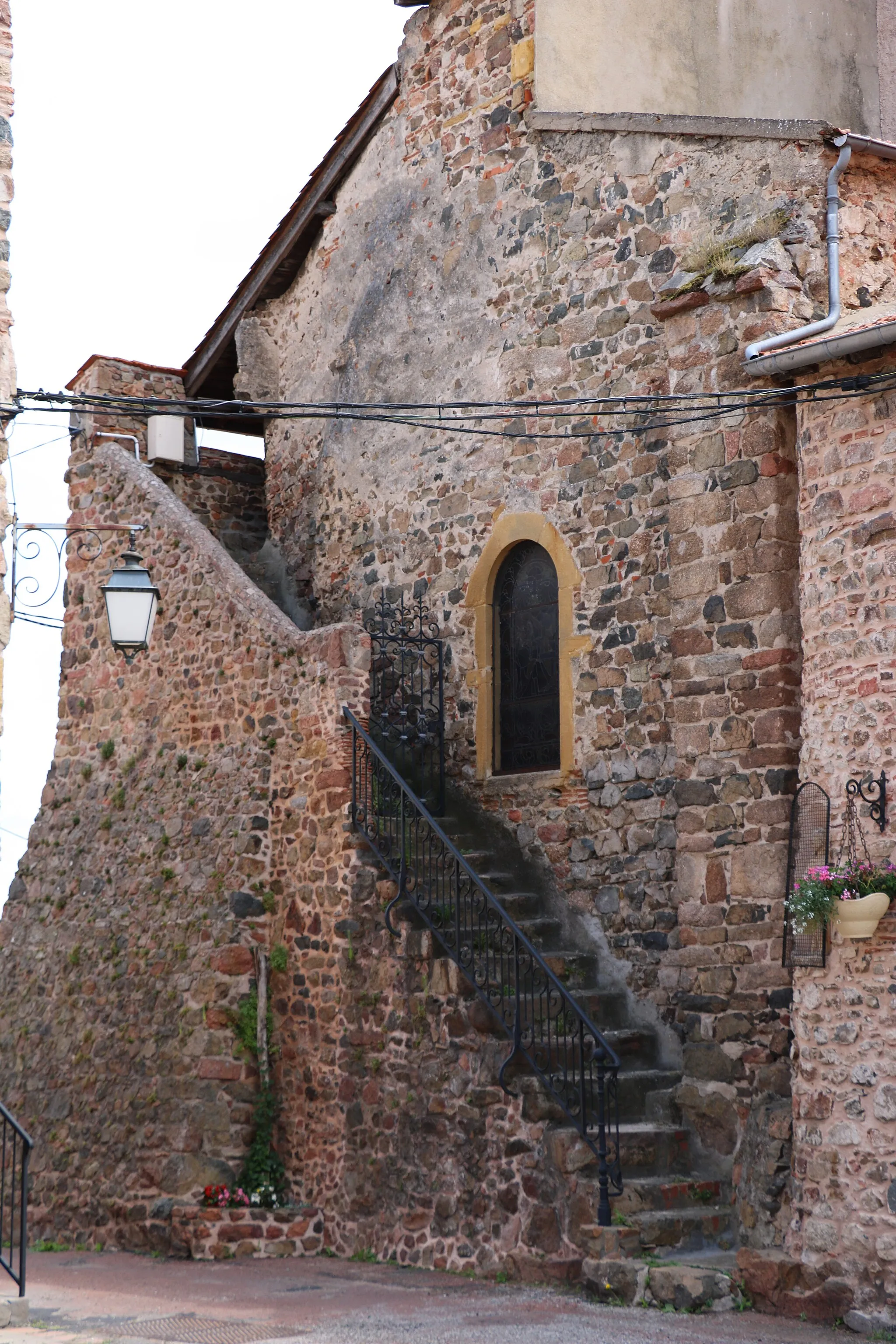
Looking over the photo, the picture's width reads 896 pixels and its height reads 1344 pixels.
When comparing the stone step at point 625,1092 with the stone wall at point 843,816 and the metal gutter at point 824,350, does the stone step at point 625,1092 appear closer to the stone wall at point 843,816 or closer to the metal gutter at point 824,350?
the stone wall at point 843,816

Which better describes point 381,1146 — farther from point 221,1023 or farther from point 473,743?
point 473,743

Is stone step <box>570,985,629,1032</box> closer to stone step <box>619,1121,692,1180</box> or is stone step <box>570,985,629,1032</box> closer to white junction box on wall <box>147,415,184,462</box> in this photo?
stone step <box>619,1121,692,1180</box>

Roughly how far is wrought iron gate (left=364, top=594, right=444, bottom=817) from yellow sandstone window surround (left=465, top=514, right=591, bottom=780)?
0.33 m

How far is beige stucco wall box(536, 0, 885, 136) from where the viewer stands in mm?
11898

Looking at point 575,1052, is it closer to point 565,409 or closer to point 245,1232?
point 245,1232

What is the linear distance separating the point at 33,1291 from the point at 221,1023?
7.34 ft

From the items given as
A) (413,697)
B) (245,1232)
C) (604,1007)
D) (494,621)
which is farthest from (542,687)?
(245,1232)

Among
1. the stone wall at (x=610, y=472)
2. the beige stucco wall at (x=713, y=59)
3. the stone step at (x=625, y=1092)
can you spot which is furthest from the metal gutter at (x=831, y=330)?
the stone step at (x=625, y=1092)

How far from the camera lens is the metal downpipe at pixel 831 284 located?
8.75 meters

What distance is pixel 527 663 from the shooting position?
38.4 feet

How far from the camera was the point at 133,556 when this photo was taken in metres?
9.92

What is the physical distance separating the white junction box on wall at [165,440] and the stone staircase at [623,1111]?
5.13 metres

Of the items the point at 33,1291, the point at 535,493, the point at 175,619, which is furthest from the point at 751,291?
the point at 33,1291

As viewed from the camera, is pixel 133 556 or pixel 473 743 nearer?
pixel 133 556
